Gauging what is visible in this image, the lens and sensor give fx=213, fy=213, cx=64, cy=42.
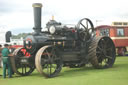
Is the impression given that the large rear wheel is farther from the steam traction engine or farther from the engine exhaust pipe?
the engine exhaust pipe

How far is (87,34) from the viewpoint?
28.2ft

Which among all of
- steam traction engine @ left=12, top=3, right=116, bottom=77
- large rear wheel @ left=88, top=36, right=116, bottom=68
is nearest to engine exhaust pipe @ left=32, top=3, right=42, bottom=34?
steam traction engine @ left=12, top=3, right=116, bottom=77

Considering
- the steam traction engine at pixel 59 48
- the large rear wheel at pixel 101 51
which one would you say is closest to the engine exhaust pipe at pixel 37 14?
the steam traction engine at pixel 59 48

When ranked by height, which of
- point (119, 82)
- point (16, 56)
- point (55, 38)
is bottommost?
point (119, 82)

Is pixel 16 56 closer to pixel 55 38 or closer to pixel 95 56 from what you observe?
pixel 55 38

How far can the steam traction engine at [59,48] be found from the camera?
7090mm

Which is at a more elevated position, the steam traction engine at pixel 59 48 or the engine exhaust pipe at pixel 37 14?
the engine exhaust pipe at pixel 37 14

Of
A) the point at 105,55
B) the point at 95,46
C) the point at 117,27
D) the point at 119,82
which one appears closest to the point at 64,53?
the point at 95,46

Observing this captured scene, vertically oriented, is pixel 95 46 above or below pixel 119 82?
above

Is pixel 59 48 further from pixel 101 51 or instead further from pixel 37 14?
pixel 101 51

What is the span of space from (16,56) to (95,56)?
2996 mm

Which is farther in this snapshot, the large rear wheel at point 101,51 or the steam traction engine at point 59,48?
the large rear wheel at point 101,51

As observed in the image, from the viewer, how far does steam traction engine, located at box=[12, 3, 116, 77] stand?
7090 mm

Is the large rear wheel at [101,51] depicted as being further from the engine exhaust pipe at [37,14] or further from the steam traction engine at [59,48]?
the engine exhaust pipe at [37,14]
